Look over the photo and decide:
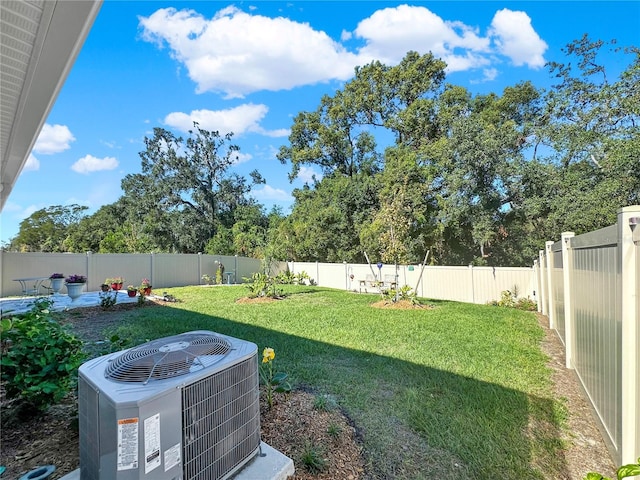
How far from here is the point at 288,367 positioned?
11.8 ft

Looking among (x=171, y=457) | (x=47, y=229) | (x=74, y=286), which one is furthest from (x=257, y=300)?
(x=47, y=229)

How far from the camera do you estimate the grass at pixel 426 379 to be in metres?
2.13

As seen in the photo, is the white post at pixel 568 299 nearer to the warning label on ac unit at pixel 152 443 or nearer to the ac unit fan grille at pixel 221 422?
the ac unit fan grille at pixel 221 422

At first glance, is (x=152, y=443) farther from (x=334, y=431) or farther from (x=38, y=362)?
(x=334, y=431)

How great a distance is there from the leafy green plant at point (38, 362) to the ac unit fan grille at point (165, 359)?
831 millimetres

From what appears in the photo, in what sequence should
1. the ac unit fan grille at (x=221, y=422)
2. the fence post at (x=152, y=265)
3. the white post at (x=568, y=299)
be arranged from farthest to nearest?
the fence post at (x=152, y=265) → the white post at (x=568, y=299) → the ac unit fan grille at (x=221, y=422)

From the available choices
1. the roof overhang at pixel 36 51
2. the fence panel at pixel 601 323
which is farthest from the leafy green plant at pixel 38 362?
the fence panel at pixel 601 323

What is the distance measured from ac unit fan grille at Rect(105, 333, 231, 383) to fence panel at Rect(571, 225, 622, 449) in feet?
7.56

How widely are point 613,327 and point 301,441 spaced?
214cm

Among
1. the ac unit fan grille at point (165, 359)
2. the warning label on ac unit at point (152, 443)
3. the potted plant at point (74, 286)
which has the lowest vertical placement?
the potted plant at point (74, 286)

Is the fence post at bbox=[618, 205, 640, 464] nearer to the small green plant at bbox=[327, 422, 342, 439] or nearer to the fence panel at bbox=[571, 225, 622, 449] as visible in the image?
the fence panel at bbox=[571, 225, 622, 449]

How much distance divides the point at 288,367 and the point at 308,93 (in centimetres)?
1808

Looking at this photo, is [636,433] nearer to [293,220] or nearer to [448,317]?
[448,317]

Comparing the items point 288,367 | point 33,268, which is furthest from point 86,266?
point 288,367
